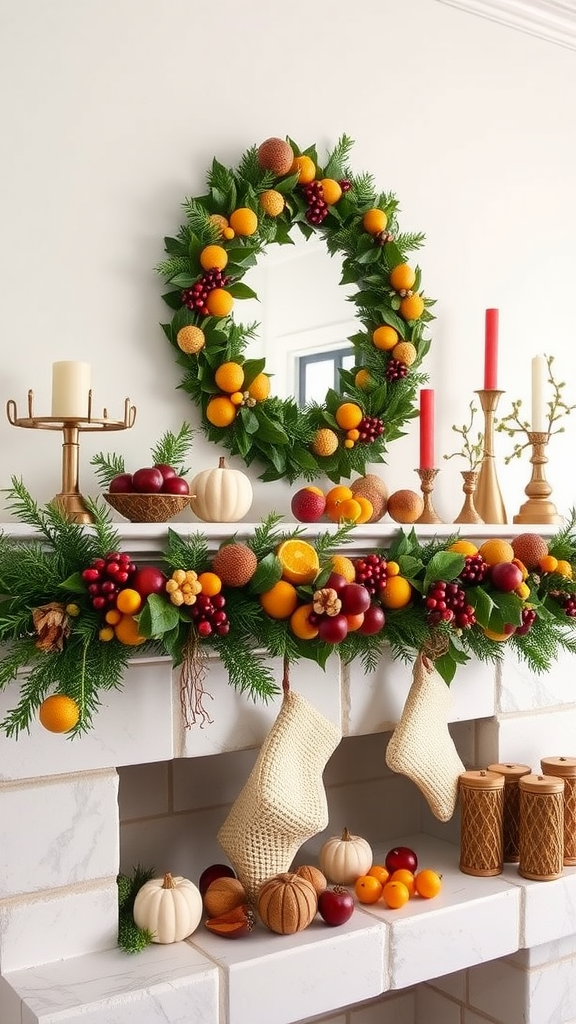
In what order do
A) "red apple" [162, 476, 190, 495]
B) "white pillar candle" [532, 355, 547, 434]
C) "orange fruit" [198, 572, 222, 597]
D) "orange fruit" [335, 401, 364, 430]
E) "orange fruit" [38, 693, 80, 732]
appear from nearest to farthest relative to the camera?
"orange fruit" [38, 693, 80, 732], "orange fruit" [198, 572, 222, 597], "red apple" [162, 476, 190, 495], "orange fruit" [335, 401, 364, 430], "white pillar candle" [532, 355, 547, 434]

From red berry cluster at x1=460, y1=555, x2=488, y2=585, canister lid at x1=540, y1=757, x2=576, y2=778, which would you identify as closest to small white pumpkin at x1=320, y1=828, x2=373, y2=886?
canister lid at x1=540, y1=757, x2=576, y2=778

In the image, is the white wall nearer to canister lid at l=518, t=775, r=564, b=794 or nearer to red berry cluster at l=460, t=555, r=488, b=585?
red berry cluster at l=460, t=555, r=488, b=585

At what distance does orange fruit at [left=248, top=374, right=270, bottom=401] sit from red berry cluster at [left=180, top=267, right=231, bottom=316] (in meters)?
0.14

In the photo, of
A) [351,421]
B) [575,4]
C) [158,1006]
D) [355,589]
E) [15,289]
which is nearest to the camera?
[158,1006]

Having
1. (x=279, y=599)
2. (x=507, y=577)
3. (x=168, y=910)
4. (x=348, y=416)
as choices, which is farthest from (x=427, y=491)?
(x=168, y=910)

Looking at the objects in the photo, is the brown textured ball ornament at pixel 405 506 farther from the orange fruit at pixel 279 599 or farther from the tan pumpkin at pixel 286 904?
the tan pumpkin at pixel 286 904

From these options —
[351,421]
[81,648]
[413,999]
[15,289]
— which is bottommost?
[413,999]

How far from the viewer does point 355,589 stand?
4.58 feet

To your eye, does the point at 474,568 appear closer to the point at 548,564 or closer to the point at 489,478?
the point at 548,564

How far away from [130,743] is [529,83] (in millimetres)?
1621

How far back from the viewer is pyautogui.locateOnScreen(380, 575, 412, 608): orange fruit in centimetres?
150

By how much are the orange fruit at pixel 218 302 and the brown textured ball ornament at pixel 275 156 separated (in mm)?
234

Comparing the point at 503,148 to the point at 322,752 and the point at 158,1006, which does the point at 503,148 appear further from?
the point at 158,1006

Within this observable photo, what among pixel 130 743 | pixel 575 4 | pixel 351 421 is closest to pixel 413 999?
pixel 130 743
